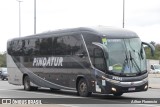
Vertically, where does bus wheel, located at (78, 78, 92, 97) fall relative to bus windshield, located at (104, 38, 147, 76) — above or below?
below

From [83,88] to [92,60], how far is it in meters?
1.66

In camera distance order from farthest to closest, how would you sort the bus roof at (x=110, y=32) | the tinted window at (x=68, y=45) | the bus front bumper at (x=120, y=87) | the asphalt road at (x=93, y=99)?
1. the tinted window at (x=68, y=45)
2. the bus roof at (x=110, y=32)
3. the bus front bumper at (x=120, y=87)
4. the asphalt road at (x=93, y=99)

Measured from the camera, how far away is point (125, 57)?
20641 millimetres

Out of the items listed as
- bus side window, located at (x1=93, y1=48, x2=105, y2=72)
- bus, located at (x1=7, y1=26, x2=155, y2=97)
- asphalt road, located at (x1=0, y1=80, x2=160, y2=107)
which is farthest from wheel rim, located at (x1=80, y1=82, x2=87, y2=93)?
bus side window, located at (x1=93, y1=48, x2=105, y2=72)

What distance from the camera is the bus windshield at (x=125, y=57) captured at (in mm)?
20344

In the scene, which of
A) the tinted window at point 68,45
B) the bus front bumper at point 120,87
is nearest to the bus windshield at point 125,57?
the bus front bumper at point 120,87

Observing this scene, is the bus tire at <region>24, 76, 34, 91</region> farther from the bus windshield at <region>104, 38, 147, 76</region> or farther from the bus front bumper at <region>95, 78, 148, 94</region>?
the bus windshield at <region>104, 38, 147, 76</region>

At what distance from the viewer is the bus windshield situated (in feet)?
66.7

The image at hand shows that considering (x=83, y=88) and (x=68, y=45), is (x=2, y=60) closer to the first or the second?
(x=68, y=45)

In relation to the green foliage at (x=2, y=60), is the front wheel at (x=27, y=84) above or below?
above

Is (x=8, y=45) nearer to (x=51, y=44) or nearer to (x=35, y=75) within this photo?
(x=35, y=75)

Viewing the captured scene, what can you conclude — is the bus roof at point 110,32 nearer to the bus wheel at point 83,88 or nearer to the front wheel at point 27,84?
the bus wheel at point 83,88

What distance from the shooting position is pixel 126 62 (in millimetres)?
20547

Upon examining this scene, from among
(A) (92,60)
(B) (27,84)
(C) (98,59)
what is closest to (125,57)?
(C) (98,59)
